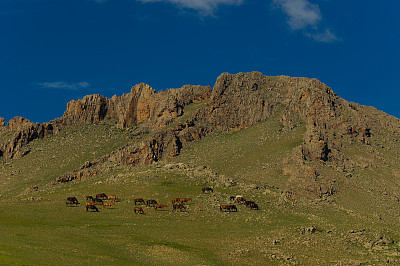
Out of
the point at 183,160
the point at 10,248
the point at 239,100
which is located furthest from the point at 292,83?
the point at 10,248

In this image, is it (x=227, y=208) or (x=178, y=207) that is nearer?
(x=178, y=207)

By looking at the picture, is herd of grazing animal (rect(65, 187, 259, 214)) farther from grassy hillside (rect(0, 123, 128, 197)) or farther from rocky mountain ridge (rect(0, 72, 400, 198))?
grassy hillside (rect(0, 123, 128, 197))

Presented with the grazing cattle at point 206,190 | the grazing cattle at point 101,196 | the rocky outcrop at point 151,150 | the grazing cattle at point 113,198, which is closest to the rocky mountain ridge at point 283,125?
the rocky outcrop at point 151,150

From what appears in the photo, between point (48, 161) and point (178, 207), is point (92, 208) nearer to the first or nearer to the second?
point (178, 207)

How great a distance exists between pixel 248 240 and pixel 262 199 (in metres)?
28.5

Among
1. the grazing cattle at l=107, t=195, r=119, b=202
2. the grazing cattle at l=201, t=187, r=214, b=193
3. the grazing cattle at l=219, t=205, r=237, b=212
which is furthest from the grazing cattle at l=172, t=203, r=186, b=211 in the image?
the grazing cattle at l=201, t=187, r=214, b=193

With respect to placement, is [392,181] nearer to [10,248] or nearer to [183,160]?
[183,160]

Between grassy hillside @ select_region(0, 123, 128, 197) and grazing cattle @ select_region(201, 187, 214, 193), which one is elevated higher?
grassy hillside @ select_region(0, 123, 128, 197)

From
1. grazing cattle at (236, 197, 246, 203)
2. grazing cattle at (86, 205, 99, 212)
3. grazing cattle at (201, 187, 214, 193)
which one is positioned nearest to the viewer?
grazing cattle at (86, 205, 99, 212)

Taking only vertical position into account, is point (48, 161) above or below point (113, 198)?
above

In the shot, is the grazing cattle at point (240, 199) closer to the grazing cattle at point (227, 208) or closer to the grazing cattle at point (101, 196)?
the grazing cattle at point (227, 208)

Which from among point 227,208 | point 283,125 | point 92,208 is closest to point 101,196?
point 92,208

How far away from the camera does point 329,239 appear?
61.9 metres

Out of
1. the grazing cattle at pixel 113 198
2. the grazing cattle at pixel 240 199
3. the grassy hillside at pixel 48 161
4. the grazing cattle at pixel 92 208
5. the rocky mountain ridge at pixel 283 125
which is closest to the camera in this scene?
the grazing cattle at pixel 92 208
